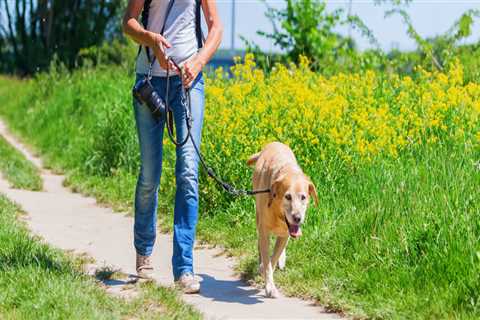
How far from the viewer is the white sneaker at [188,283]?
5312 millimetres

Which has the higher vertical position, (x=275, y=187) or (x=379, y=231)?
(x=275, y=187)

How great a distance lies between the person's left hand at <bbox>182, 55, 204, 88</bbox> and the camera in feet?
17.0

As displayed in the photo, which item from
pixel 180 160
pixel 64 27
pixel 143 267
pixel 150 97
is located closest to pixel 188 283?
pixel 143 267

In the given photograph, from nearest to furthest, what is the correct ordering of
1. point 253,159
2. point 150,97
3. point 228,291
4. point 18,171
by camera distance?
1. point 150,97
2. point 228,291
3. point 253,159
4. point 18,171

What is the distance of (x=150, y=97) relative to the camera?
5.25m

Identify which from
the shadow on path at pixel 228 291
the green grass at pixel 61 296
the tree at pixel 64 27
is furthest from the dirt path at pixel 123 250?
the tree at pixel 64 27

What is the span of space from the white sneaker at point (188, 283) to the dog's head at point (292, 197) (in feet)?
2.47

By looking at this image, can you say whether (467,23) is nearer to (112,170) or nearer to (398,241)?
(112,170)

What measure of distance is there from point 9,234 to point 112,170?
3.86m

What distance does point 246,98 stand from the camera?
8422 millimetres

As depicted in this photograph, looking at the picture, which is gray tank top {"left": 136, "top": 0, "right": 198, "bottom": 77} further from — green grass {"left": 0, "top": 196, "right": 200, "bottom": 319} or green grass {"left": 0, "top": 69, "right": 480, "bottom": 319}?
green grass {"left": 0, "top": 69, "right": 480, "bottom": 319}

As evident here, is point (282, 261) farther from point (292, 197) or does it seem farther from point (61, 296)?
point (61, 296)

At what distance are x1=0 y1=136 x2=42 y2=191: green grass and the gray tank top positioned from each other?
16.2 ft

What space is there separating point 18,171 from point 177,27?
5731 mm
